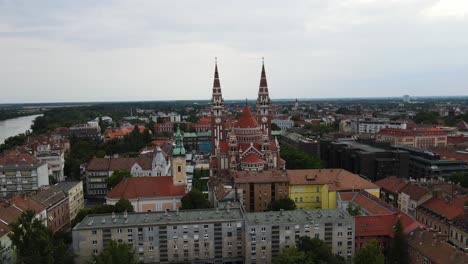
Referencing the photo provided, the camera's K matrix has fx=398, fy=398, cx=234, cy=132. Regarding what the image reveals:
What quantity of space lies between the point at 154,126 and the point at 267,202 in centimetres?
13473

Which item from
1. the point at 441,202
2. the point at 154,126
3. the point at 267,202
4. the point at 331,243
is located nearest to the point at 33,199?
the point at 267,202

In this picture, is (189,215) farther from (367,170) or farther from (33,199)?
(367,170)

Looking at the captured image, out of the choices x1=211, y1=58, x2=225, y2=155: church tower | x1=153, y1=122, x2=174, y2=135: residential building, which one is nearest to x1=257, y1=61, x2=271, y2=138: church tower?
x1=211, y1=58, x2=225, y2=155: church tower

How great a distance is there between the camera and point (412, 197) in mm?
61281

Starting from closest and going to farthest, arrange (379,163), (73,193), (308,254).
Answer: (308,254) < (73,193) < (379,163)

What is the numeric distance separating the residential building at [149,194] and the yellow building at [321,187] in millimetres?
19234

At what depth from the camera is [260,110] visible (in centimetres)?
9669

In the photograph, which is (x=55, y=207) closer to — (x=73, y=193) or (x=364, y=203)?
(x=73, y=193)

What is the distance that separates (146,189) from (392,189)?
4113cm

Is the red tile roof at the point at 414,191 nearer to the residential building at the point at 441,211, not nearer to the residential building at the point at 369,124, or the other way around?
the residential building at the point at 441,211

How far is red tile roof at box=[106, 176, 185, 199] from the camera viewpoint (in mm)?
61484

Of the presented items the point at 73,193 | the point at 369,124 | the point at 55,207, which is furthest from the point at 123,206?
the point at 369,124

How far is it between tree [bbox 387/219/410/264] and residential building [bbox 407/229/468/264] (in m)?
0.96

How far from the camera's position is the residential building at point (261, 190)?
2586 inches
